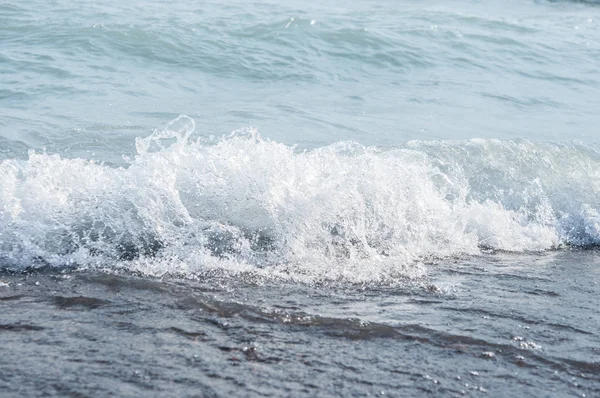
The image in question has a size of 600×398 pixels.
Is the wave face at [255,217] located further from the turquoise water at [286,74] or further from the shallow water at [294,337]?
the turquoise water at [286,74]

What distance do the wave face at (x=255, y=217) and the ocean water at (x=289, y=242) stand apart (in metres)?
0.02

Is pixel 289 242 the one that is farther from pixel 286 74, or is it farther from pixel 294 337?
pixel 286 74

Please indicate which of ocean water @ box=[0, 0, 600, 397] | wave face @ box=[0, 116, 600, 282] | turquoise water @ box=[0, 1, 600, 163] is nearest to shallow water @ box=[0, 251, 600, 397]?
ocean water @ box=[0, 0, 600, 397]

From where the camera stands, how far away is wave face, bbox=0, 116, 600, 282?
4.57m

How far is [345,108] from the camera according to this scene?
31.4 feet

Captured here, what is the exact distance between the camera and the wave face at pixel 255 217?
4.57 m

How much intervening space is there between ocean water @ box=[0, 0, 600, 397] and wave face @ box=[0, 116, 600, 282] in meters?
0.02

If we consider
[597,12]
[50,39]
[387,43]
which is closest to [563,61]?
[387,43]

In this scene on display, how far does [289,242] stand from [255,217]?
43cm

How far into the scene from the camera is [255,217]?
5195mm

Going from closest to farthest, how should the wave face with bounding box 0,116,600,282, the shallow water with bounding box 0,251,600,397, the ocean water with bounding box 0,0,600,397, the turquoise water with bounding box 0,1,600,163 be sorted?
the shallow water with bounding box 0,251,600,397, the ocean water with bounding box 0,0,600,397, the wave face with bounding box 0,116,600,282, the turquoise water with bounding box 0,1,600,163

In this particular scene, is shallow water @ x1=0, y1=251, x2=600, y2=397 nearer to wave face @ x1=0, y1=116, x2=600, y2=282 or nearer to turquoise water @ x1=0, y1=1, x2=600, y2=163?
wave face @ x1=0, y1=116, x2=600, y2=282

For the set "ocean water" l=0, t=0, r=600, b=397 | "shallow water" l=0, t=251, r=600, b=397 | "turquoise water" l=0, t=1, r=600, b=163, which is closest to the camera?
"shallow water" l=0, t=251, r=600, b=397

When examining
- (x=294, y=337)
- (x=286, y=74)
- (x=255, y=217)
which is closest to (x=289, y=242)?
(x=255, y=217)
